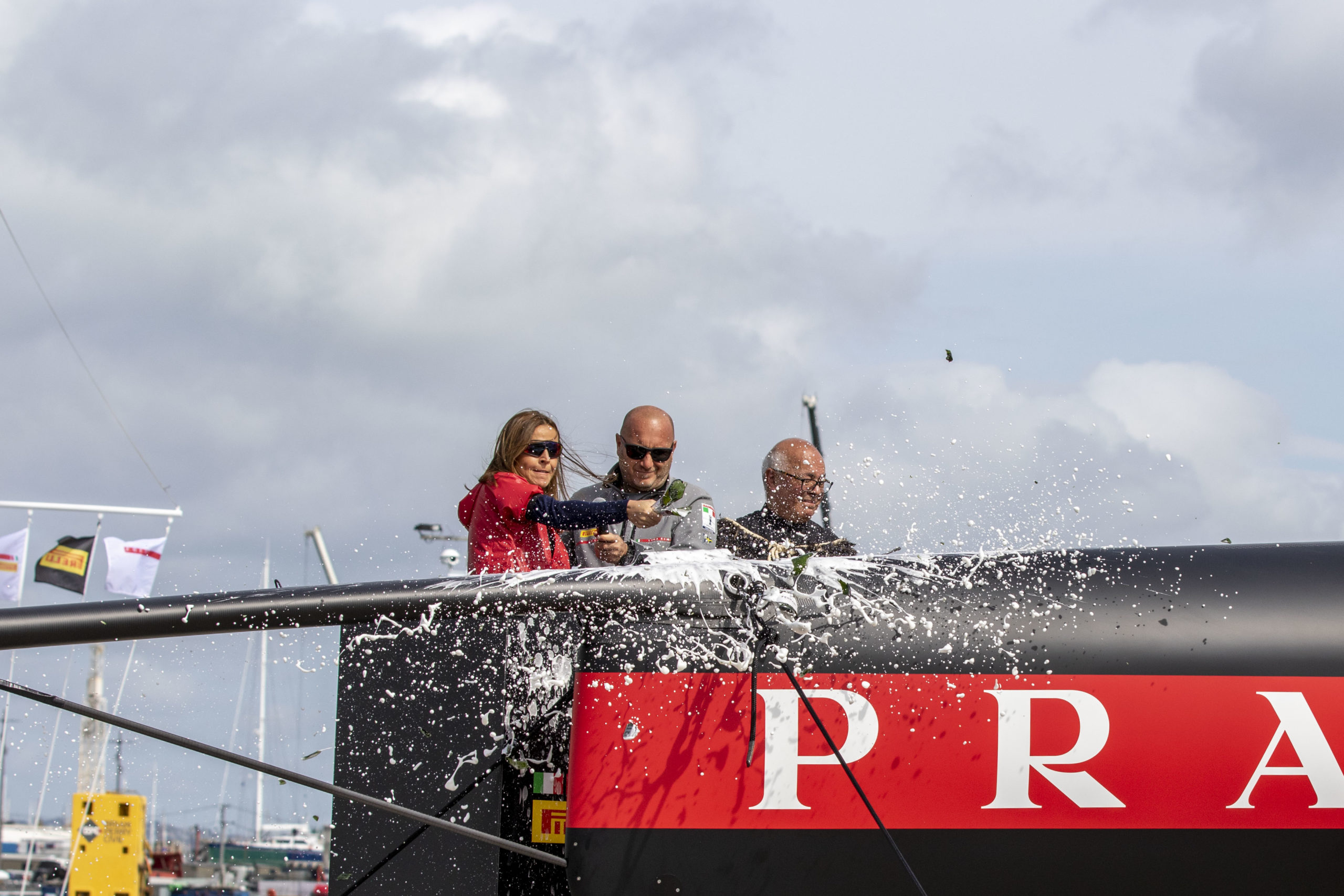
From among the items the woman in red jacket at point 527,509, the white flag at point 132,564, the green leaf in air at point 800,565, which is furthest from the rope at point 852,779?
the white flag at point 132,564

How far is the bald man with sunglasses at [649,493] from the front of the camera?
13.4 feet

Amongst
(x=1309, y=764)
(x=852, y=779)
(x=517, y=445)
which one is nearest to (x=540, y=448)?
(x=517, y=445)

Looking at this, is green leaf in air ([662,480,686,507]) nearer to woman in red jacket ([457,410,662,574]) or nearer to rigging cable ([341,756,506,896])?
woman in red jacket ([457,410,662,574])

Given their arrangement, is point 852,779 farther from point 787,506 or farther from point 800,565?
point 787,506

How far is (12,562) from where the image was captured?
18.3 metres

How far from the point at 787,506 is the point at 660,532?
24.0 inches

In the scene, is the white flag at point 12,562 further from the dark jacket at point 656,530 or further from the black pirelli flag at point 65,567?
the dark jacket at point 656,530

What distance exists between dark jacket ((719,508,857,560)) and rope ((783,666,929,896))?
1.41m

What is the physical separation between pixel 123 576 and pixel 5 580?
5.41 feet

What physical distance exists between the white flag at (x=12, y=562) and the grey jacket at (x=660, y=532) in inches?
671

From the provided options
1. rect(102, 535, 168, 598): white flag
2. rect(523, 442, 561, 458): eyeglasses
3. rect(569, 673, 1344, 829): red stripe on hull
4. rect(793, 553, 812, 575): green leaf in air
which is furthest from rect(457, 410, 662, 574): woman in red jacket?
rect(102, 535, 168, 598): white flag

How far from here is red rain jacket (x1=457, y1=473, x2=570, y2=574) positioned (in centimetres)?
370

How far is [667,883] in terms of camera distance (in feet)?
8.67

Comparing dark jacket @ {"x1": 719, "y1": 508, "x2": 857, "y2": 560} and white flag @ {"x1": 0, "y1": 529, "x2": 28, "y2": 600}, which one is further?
Result: white flag @ {"x1": 0, "y1": 529, "x2": 28, "y2": 600}
